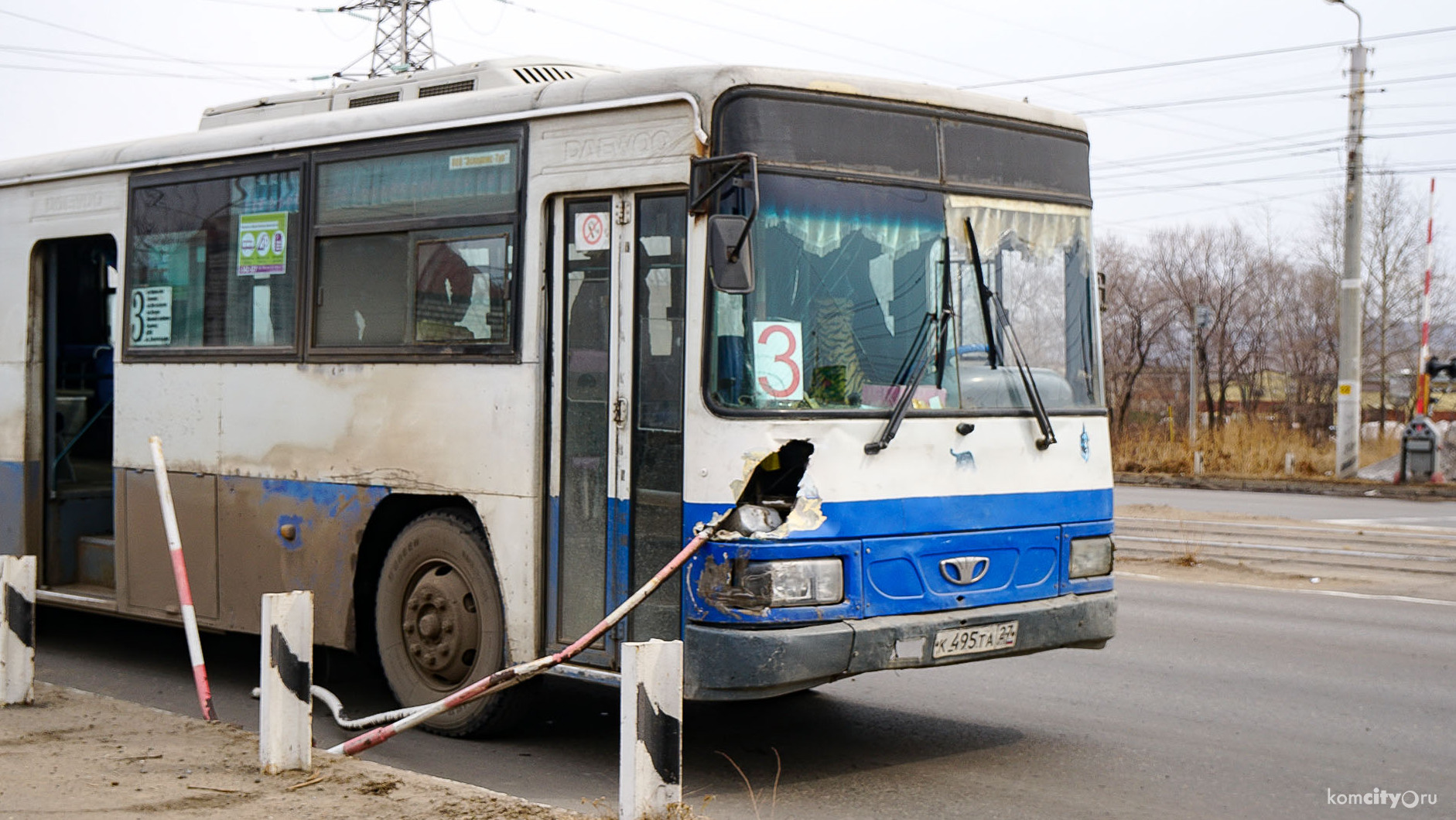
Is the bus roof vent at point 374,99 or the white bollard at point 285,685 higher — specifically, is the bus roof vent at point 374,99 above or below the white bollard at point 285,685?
above

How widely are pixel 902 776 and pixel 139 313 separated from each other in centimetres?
569

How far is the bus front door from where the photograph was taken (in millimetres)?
6695

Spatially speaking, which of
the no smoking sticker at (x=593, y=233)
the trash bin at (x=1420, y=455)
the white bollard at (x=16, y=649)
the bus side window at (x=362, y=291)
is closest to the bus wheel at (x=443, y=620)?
the bus side window at (x=362, y=291)

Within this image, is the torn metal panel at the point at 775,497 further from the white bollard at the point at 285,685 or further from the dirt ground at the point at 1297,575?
the dirt ground at the point at 1297,575

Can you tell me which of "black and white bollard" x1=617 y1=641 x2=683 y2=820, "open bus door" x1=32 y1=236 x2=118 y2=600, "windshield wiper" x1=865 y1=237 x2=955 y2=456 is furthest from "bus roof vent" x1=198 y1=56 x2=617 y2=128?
"black and white bollard" x1=617 y1=641 x2=683 y2=820

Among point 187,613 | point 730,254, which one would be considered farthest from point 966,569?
point 187,613

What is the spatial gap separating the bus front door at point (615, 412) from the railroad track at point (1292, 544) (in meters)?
9.68

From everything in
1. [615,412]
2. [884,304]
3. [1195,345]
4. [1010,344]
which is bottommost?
[615,412]

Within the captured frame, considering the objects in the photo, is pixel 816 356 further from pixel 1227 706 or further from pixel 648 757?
pixel 1227 706

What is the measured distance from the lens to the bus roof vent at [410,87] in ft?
27.1

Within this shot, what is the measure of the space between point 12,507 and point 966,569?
672 centimetres

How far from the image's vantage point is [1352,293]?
99.1ft

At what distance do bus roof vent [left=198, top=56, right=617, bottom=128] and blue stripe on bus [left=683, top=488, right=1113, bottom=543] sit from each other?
2.52 meters

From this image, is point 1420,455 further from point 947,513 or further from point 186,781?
point 186,781
